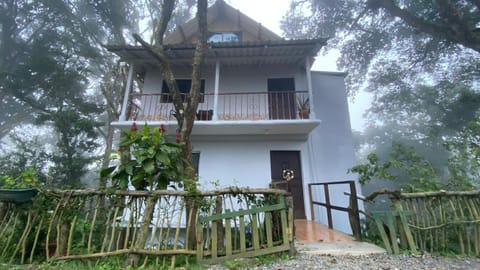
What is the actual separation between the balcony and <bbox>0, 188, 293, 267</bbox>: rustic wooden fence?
304 centimetres

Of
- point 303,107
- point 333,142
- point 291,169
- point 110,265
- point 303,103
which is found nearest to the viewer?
point 110,265

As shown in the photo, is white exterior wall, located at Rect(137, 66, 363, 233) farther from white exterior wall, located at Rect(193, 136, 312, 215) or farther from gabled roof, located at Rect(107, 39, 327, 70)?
gabled roof, located at Rect(107, 39, 327, 70)

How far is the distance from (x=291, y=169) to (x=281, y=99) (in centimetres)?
239

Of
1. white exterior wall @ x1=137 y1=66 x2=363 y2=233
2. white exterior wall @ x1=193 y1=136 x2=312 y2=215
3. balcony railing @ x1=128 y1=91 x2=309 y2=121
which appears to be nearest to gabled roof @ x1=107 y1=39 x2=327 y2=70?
white exterior wall @ x1=137 y1=66 x2=363 y2=233

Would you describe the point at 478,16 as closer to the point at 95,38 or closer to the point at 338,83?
the point at 338,83

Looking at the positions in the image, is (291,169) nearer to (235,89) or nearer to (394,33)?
(235,89)

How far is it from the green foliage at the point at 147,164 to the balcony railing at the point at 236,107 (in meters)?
3.45

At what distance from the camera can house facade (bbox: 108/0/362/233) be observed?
19.6 feet

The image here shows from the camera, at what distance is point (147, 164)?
3045 millimetres

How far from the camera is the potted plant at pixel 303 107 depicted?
605cm

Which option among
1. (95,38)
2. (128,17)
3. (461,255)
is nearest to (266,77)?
(461,255)

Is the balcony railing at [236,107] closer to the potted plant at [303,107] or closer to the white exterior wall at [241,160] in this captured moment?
the potted plant at [303,107]

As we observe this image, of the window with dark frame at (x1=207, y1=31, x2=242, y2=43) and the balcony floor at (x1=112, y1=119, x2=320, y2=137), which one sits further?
the window with dark frame at (x1=207, y1=31, x2=242, y2=43)

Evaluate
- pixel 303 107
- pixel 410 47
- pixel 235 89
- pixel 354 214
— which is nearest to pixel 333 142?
pixel 303 107
